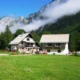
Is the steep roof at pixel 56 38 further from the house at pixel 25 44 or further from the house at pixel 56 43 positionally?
the house at pixel 25 44

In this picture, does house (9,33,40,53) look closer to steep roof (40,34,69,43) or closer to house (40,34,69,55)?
house (40,34,69,55)

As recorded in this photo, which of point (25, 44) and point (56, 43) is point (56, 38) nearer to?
point (56, 43)

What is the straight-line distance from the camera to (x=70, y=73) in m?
24.9

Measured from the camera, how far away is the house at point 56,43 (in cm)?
12050

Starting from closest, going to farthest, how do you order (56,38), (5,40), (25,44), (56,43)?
(25,44) → (56,43) → (56,38) → (5,40)

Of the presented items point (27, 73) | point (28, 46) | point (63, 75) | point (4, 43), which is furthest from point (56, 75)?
point (4, 43)

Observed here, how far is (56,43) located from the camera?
12094 centimetres

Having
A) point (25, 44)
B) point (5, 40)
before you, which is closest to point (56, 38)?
point (25, 44)

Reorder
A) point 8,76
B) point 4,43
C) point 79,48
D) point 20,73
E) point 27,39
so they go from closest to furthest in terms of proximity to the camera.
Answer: point 8,76
point 20,73
point 79,48
point 27,39
point 4,43

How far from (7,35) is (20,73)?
115052mm

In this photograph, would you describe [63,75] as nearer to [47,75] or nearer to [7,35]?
[47,75]

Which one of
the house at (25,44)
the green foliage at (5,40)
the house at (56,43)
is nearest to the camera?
the house at (25,44)

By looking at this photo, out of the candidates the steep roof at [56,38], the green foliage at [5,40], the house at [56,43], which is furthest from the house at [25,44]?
the green foliage at [5,40]

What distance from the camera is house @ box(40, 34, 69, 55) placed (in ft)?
395
